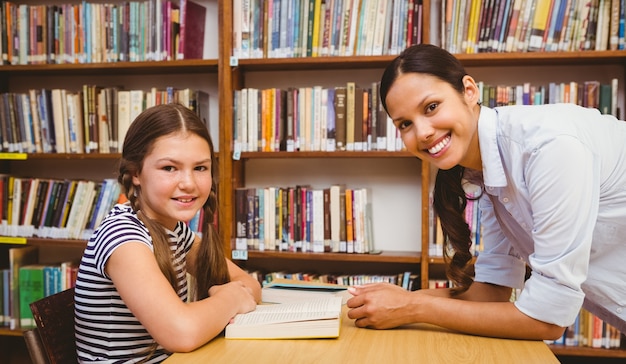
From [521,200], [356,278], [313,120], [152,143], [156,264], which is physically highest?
[313,120]

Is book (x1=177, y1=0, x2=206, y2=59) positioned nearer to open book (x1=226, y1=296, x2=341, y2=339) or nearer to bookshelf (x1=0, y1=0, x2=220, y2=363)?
bookshelf (x1=0, y1=0, x2=220, y2=363)

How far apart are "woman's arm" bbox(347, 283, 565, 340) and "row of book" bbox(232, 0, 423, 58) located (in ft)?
5.01

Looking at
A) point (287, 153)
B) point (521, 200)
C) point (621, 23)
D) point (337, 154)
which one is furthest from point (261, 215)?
point (621, 23)

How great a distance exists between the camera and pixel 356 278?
265 centimetres

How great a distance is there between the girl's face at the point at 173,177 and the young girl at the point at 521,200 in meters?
0.46

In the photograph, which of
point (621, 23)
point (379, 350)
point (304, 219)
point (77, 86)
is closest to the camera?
point (379, 350)

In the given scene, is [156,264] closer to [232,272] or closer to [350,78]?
[232,272]

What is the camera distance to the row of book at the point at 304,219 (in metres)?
2.59

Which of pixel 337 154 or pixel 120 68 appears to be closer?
pixel 337 154

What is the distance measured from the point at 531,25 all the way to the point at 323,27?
2.88 feet

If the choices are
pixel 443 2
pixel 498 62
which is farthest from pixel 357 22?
pixel 498 62

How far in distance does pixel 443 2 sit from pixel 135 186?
1.63m

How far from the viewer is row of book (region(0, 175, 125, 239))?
110 inches

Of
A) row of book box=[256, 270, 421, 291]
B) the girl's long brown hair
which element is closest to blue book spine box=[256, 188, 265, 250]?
row of book box=[256, 270, 421, 291]
